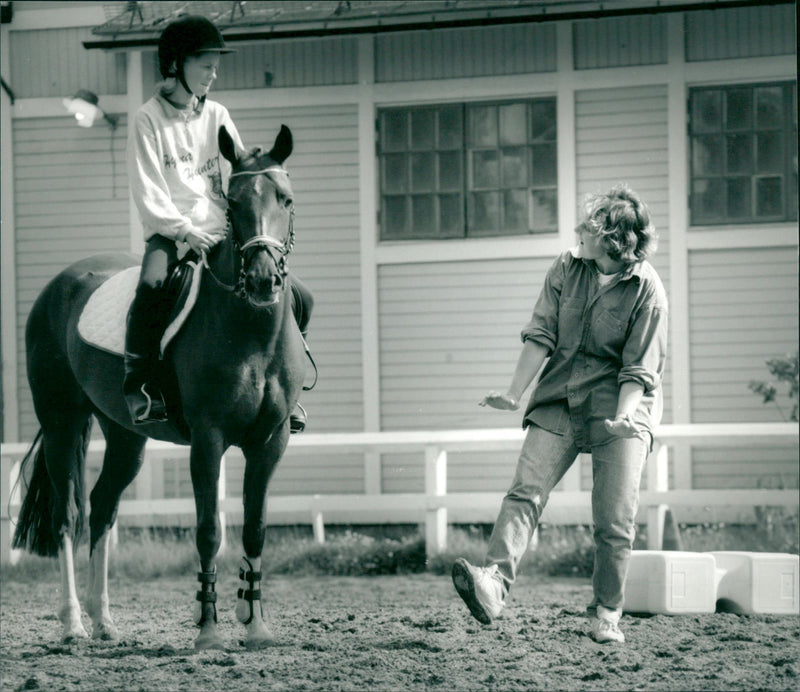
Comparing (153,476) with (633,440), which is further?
(153,476)

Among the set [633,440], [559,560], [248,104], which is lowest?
[559,560]

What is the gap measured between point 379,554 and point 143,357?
4308 millimetres

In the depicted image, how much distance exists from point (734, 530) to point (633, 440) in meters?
5.10

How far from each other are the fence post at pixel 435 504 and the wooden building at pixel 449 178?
160cm

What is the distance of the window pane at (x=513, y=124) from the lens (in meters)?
11.5

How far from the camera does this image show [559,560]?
9297 millimetres

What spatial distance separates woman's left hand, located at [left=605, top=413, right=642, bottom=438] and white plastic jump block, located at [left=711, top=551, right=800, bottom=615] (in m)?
1.82

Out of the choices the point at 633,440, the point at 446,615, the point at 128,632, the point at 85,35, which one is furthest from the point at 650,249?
the point at 85,35

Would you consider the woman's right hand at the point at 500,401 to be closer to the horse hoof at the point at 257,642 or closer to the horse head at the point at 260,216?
the horse head at the point at 260,216

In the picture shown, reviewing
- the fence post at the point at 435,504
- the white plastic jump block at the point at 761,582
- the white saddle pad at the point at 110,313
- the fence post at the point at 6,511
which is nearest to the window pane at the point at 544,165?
the fence post at the point at 435,504

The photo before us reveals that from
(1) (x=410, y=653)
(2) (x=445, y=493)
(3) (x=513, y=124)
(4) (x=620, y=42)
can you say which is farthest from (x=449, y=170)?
(1) (x=410, y=653)

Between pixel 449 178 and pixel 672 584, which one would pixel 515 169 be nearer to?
pixel 449 178

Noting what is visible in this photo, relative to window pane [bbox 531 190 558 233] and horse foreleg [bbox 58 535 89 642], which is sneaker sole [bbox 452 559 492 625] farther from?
window pane [bbox 531 190 558 233]

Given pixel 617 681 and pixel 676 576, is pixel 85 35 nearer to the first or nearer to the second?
pixel 676 576
